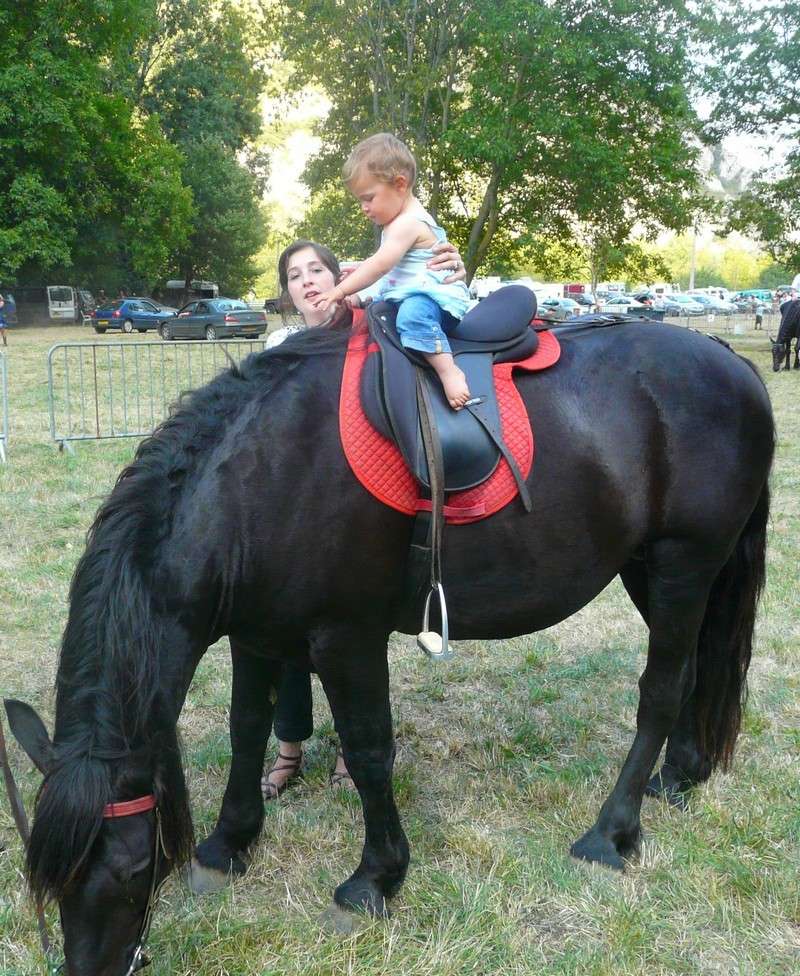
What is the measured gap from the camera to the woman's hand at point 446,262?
270 cm

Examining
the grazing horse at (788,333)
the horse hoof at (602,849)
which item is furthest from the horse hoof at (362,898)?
the grazing horse at (788,333)

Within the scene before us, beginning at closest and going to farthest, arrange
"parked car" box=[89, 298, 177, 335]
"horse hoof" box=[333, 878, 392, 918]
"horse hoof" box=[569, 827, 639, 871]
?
"horse hoof" box=[333, 878, 392, 918], "horse hoof" box=[569, 827, 639, 871], "parked car" box=[89, 298, 177, 335]

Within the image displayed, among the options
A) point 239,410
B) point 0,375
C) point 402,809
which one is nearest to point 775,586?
point 402,809

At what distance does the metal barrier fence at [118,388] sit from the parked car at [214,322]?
8.97 meters

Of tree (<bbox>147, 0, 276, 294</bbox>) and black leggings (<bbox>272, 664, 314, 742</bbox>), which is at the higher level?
tree (<bbox>147, 0, 276, 294</bbox>)

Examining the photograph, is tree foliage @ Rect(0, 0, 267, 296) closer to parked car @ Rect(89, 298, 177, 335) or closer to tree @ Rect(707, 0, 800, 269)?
parked car @ Rect(89, 298, 177, 335)

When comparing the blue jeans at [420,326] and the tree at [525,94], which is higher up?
the tree at [525,94]

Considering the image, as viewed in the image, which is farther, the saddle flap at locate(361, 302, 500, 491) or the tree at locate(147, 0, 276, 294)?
the tree at locate(147, 0, 276, 294)

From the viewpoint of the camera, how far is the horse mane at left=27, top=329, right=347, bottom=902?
5.97 feet

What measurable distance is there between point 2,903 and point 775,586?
4.59 meters

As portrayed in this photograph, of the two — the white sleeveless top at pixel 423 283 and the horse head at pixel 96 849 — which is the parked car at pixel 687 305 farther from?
the horse head at pixel 96 849

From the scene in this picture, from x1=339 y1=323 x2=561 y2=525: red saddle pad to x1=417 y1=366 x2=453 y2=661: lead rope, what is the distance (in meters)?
0.07

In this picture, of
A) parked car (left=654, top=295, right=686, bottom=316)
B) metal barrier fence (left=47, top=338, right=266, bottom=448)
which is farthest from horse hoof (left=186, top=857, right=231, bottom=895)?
parked car (left=654, top=295, right=686, bottom=316)

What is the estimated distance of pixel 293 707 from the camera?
3373mm
